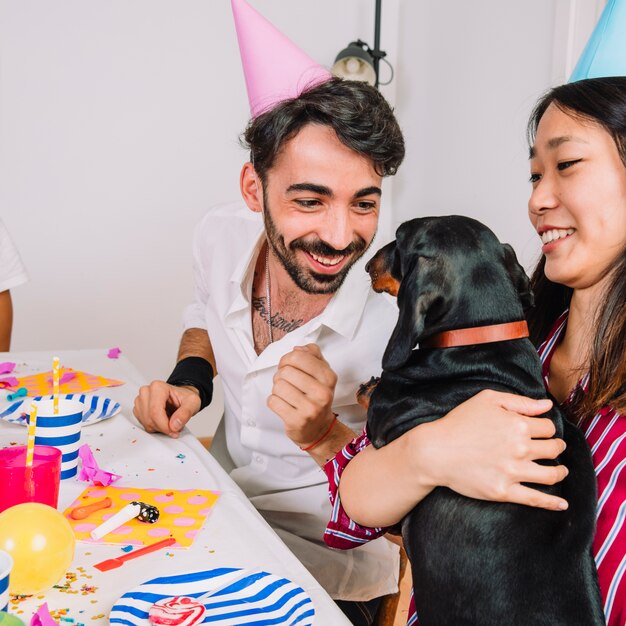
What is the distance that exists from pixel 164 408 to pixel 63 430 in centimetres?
28

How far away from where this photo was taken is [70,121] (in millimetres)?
3242

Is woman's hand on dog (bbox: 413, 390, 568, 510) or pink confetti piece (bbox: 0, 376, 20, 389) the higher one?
woman's hand on dog (bbox: 413, 390, 568, 510)

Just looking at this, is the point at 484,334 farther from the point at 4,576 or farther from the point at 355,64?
the point at 355,64

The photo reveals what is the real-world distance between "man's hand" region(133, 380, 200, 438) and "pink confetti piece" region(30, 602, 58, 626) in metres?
0.66

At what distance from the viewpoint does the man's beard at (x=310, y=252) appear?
150 centimetres

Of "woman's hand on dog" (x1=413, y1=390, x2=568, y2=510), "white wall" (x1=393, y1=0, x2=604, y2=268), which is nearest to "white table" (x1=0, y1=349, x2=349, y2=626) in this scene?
"woman's hand on dog" (x1=413, y1=390, x2=568, y2=510)

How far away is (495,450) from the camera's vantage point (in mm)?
956

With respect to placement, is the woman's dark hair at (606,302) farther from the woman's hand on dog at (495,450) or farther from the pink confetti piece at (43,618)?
the pink confetti piece at (43,618)

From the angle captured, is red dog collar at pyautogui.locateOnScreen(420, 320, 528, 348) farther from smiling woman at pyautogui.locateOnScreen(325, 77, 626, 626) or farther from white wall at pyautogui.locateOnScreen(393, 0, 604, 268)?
white wall at pyautogui.locateOnScreen(393, 0, 604, 268)

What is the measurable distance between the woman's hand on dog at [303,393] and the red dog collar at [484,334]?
0.31 m

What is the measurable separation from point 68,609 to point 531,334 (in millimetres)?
865

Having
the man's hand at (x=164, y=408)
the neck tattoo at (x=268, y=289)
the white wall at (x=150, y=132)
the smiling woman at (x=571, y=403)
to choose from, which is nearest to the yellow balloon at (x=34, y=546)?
the smiling woman at (x=571, y=403)

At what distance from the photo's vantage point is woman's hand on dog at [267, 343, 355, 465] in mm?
1313

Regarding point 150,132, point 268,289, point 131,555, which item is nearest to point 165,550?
point 131,555
